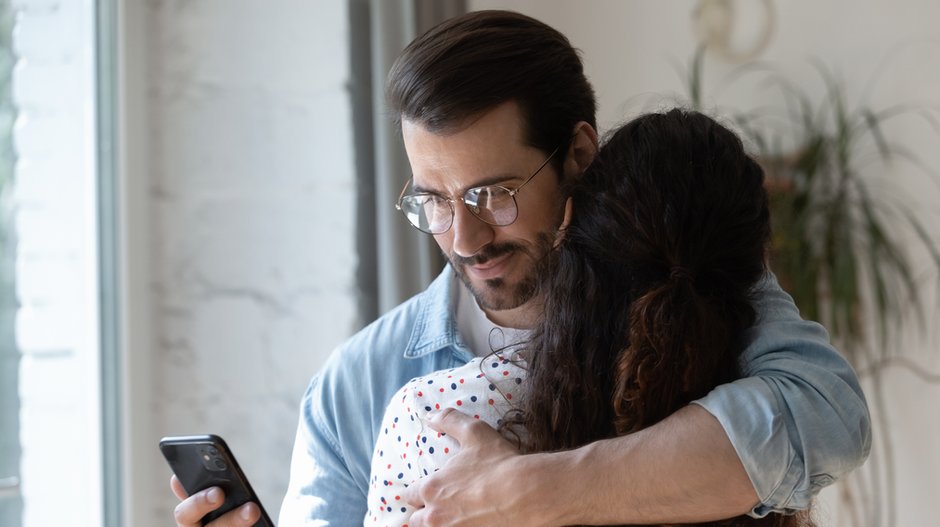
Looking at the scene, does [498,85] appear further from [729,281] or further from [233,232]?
[233,232]

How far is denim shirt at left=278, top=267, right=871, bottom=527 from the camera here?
107 centimetres

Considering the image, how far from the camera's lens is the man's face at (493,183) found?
1.45 m

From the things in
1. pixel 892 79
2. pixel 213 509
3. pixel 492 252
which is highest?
pixel 892 79

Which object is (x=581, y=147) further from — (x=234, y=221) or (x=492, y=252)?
(x=234, y=221)

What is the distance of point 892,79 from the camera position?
295 centimetres

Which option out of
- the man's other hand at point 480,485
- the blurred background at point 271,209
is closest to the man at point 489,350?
the man's other hand at point 480,485

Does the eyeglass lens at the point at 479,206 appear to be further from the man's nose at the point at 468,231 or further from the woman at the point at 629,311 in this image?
the woman at the point at 629,311

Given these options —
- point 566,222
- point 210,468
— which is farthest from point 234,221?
point 566,222

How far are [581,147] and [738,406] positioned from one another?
586mm

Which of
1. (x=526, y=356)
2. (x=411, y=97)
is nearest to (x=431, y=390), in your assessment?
(x=526, y=356)

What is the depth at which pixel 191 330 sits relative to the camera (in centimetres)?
243

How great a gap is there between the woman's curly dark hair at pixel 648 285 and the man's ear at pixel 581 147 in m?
0.36

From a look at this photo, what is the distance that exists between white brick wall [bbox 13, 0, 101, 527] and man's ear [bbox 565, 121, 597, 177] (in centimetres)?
124

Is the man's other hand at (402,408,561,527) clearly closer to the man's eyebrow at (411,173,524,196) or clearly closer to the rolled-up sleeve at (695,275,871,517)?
the rolled-up sleeve at (695,275,871,517)
